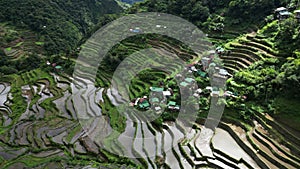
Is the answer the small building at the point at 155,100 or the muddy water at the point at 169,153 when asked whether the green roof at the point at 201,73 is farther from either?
the muddy water at the point at 169,153

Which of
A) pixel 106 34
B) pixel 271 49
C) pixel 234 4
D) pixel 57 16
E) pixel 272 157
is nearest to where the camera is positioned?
pixel 272 157

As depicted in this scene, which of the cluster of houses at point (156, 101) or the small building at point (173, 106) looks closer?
the small building at point (173, 106)

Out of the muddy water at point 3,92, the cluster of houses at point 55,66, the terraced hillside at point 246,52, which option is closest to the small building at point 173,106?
the terraced hillside at point 246,52

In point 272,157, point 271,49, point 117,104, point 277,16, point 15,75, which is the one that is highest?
point 277,16

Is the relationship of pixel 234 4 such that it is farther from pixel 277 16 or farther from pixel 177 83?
pixel 177 83

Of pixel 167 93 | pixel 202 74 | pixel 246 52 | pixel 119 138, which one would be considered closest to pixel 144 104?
pixel 167 93

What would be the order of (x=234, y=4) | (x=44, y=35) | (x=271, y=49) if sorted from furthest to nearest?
(x=44, y=35), (x=234, y=4), (x=271, y=49)

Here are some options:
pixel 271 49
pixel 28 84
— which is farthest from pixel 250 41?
pixel 28 84
